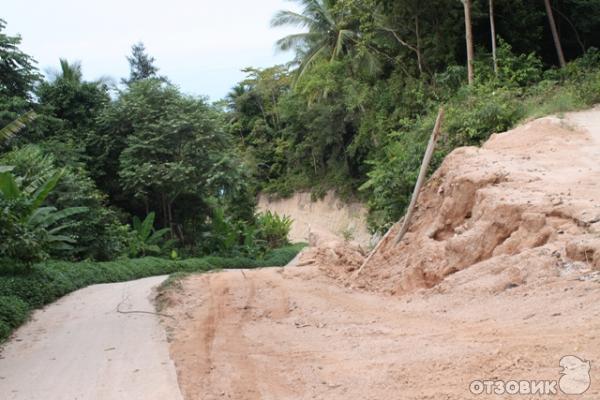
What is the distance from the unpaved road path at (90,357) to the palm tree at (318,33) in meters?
20.3

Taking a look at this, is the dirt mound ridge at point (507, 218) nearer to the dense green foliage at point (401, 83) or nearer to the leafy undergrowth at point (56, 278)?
the dense green foliage at point (401, 83)

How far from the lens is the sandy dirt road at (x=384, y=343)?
13.0 feet

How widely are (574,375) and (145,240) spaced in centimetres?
1714

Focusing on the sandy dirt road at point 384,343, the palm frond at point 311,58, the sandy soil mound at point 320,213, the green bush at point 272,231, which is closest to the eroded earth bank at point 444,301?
the sandy dirt road at point 384,343

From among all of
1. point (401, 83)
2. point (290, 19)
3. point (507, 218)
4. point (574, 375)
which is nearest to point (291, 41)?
point (290, 19)

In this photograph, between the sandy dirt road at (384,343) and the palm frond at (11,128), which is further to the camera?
the palm frond at (11,128)

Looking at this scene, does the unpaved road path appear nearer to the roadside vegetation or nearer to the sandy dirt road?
the sandy dirt road

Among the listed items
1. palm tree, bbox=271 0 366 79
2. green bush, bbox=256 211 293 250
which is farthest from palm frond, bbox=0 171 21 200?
palm tree, bbox=271 0 366 79

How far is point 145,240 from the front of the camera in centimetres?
1892

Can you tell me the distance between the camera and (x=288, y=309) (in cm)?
769

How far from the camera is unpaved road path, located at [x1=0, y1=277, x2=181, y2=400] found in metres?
5.00

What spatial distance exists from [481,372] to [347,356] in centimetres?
149

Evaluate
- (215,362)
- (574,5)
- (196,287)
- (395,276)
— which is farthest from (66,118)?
(574,5)

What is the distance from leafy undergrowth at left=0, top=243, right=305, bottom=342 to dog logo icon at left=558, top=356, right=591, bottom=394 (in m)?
6.91
